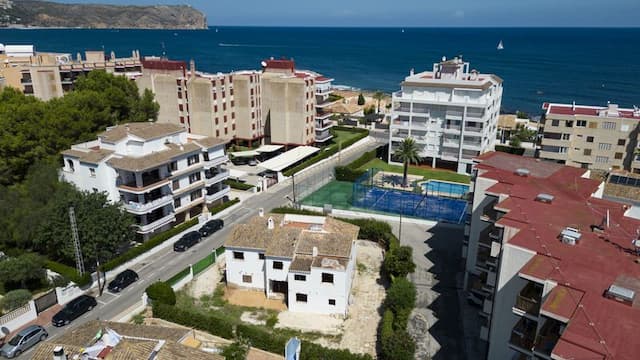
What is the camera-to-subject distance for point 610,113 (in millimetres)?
64250

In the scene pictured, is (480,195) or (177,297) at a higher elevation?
(480,195)

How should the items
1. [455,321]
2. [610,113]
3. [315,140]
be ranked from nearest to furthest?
[455,321] → [610,113] → [315,140]

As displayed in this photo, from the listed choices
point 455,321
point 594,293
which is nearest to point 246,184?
point 455,321

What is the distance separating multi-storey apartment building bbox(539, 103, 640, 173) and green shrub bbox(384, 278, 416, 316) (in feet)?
139

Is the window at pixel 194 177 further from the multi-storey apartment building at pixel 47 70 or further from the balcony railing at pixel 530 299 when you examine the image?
the balcony railing at pixel 530 299

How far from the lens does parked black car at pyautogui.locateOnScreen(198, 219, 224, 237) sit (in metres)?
51.6

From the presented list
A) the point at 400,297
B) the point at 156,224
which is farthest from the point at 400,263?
the point at 156,224

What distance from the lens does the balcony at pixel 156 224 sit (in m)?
48.2

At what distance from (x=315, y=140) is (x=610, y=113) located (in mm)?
46082

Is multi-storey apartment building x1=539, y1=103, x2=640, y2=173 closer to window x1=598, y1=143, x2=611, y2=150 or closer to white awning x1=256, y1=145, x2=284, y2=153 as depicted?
window x1=598, y1=143, x2=611, y2=150

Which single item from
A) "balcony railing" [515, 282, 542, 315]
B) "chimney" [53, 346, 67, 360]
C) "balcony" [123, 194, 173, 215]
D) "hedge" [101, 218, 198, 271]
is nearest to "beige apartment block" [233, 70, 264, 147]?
"hedge" [101, 218, 198, 271]

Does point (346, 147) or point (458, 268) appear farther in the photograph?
point (346, 147)

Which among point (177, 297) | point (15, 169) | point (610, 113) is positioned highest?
point (610, 113)

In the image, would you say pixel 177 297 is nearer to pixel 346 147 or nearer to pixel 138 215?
pixel 138 215
